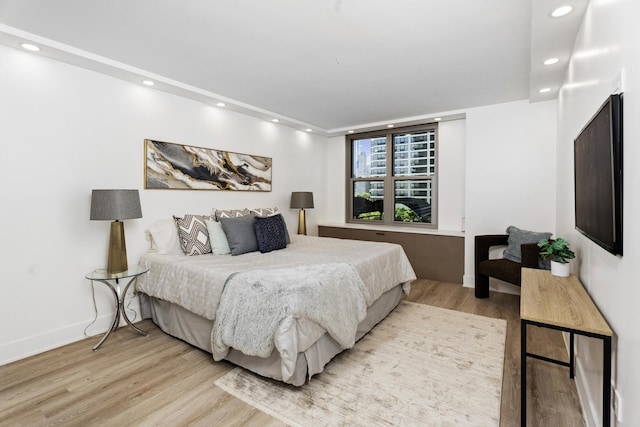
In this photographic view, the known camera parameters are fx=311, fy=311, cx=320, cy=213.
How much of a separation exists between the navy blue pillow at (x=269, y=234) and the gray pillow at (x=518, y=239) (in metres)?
2.67

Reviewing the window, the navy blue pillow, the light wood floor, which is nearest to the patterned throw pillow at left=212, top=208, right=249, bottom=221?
the navy blue pillow

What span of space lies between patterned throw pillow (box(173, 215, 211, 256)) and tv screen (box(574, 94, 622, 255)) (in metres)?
3.12

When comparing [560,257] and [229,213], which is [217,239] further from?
[560,257]

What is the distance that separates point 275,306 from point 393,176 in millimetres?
3934

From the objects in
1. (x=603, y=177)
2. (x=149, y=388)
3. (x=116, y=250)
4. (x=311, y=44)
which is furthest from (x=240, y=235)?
(x=603, y=177)

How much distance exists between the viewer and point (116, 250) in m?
2.74

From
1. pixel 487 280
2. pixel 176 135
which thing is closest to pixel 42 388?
pixel 176 135

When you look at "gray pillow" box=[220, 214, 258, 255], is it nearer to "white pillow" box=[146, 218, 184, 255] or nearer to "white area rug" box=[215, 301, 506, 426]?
"white pillow" box=[146, 218, 184, 255]

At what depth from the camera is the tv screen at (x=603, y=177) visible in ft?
4.03

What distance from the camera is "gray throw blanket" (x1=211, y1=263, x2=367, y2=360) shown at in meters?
2.00

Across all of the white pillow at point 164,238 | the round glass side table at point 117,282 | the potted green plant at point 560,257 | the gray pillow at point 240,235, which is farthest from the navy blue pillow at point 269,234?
the potted green plant at point 560,257

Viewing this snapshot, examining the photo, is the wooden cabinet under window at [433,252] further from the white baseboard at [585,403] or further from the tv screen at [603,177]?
the tv screen at [603,177]

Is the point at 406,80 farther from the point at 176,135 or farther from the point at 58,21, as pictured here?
the point at 58,21

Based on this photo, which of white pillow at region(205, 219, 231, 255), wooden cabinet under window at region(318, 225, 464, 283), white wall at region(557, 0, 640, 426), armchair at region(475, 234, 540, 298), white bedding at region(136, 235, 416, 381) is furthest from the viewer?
wooden cabinet under window at region(318, 225, 464, 283)
